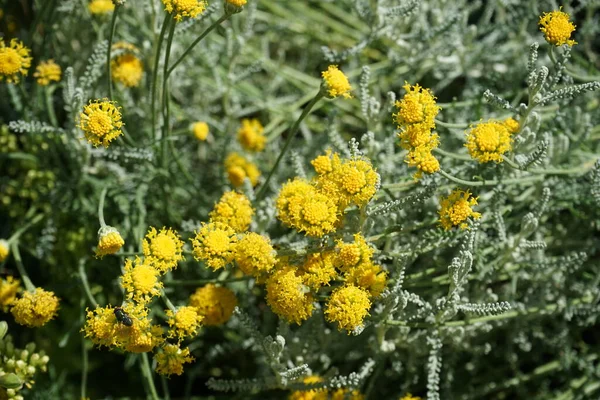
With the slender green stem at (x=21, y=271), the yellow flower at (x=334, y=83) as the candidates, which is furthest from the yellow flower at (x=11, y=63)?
the yellow flower at (x=334, y=83)

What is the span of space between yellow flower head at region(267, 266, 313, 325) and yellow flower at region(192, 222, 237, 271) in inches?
4.8

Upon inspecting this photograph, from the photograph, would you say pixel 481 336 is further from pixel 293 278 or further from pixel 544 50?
pixel 544 50

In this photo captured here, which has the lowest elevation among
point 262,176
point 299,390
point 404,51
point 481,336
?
point 299,390

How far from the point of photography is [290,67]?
2.83m

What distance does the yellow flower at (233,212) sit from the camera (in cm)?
171

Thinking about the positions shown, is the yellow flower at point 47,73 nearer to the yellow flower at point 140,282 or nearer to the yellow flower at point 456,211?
the yellow flower at point 140,282

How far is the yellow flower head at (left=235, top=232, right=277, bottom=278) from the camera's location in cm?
159

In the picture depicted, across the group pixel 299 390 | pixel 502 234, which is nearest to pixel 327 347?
pixel 299 390

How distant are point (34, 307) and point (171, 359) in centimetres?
41

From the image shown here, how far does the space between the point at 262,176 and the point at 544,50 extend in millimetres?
1171

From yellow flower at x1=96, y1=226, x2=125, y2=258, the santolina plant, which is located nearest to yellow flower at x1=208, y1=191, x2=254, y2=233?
the santolina plant

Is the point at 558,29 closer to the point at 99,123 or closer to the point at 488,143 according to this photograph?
the point at 488,143

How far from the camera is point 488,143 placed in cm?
158

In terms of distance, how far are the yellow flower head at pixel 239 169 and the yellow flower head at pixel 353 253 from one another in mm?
638
